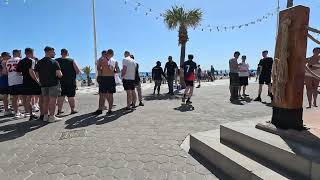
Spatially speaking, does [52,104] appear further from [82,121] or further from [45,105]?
[82,121]

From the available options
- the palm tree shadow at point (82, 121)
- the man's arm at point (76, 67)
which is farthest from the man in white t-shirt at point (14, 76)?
the palm tree shadow at point (82, 121)

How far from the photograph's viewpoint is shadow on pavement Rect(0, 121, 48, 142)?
6.78 meters

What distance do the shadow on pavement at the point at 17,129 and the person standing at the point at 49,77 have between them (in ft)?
1.30

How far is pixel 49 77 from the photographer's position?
786 cm

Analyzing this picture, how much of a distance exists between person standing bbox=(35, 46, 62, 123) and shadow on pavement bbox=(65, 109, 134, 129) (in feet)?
2.00

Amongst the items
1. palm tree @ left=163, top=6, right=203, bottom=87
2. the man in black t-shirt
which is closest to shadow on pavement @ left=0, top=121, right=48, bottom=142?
the man in black t-shirt

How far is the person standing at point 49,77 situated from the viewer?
7.85 metres

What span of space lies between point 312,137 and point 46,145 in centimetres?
429

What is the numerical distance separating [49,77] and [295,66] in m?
5.50

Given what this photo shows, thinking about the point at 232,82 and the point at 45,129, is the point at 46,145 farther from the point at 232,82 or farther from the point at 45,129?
the point at 232,82

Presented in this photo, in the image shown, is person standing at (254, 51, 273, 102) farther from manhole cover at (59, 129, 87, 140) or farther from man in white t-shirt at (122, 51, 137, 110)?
manhole cover at (59, 129, 87, 140)

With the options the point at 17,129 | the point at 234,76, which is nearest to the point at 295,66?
the point at 17,129

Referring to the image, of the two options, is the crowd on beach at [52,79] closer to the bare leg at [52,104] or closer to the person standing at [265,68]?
the bare leg at [52,104]

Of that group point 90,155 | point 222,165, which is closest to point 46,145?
point 90,155
